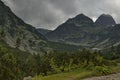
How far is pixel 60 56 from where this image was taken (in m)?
177

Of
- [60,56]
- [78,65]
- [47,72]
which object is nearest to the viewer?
[78,65]

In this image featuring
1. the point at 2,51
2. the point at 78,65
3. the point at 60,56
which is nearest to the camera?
the point at 2,51

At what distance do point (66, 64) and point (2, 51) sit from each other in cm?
Result: 4048

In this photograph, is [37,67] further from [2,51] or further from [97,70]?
[97,70]

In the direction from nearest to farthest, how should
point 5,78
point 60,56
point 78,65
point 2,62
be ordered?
point 5,78
point 2,62
point 78,65
point 60,56

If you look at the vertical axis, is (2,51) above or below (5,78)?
above

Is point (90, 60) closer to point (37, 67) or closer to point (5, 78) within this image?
point (37, 67)

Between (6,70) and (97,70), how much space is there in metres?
38.3

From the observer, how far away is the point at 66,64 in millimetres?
160750

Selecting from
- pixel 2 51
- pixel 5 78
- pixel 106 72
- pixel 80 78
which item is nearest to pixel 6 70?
pixel 5 78

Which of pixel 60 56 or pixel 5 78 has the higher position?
pixel 60 56

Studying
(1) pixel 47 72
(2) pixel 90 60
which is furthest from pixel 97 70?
(1) pixel 47 72

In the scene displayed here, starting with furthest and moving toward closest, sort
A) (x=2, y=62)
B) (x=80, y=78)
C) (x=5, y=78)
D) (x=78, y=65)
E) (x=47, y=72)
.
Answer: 1. (x=47, y=72)
2. (x=78, y=65)
3. (x=2, y=62)
4. (x=5, y=78)
5. (x=80, y=78)

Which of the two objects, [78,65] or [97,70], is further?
[78,65]
